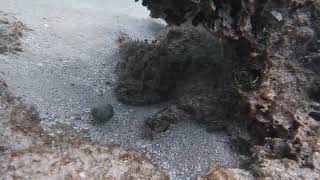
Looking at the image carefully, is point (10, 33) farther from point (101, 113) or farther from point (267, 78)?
point (267, 78)

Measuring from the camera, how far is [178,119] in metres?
5.54

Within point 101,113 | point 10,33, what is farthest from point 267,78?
point 10,33

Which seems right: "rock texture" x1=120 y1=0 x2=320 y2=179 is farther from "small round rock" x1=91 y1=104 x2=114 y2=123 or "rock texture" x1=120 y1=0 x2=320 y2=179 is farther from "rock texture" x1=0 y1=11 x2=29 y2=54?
"rock texture" x1=0 y1=11 x2=29 y2=54

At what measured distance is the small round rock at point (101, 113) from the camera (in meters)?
5.68

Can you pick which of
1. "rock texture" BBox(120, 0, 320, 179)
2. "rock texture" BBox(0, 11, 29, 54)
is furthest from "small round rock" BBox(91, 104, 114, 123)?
"rock texture" BBox(0, 11, 29, 54)

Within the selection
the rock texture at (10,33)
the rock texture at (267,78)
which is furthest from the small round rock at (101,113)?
the rock texture at (10,33)

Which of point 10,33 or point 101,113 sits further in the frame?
point 10,33

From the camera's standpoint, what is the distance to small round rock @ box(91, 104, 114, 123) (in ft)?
18.6

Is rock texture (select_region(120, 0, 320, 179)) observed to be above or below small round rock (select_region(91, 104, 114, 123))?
above

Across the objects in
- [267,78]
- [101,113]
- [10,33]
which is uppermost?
[267,78]

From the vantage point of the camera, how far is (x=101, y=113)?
5684 millimetres

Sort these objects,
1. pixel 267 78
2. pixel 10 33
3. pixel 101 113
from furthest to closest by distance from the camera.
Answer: pixel 10 33 < pixel 101 113 < pixel 267 78

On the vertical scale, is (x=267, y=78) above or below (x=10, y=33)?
above

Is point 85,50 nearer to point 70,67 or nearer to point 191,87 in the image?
point 70,67
